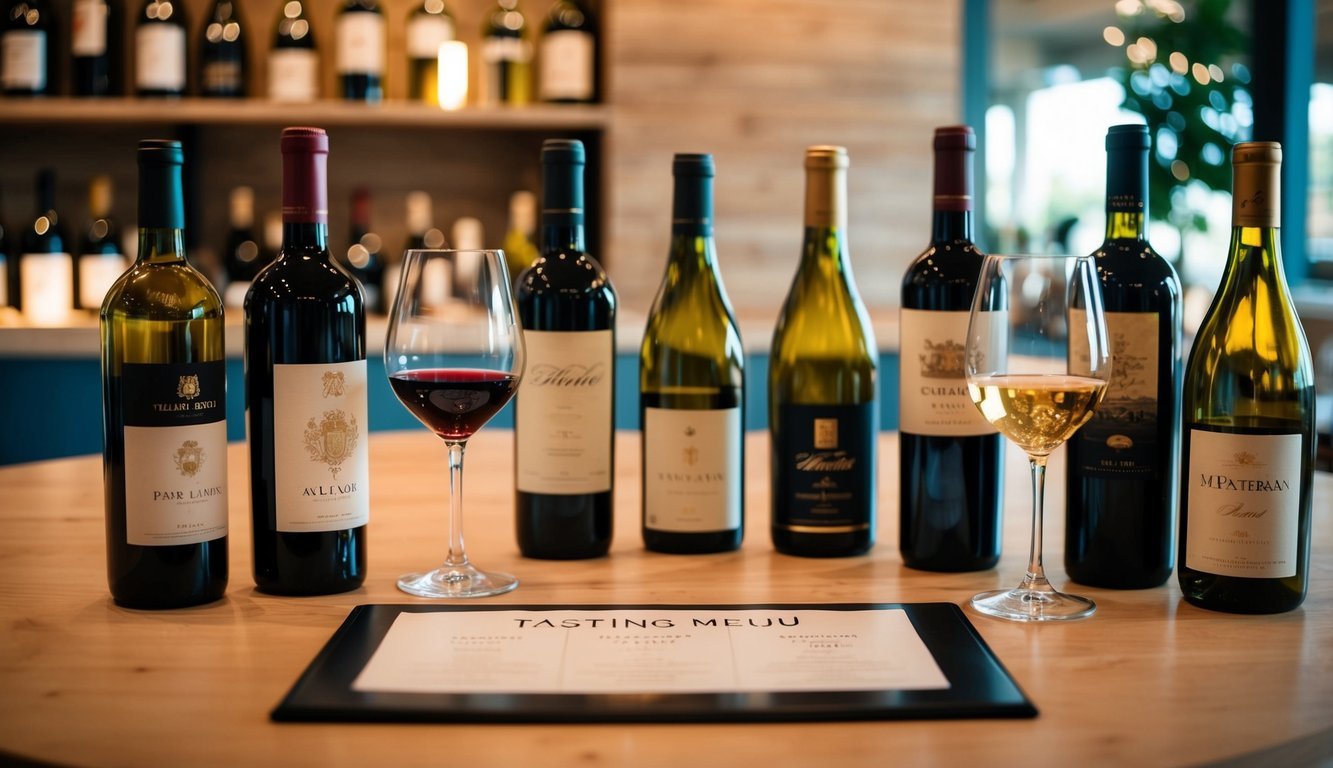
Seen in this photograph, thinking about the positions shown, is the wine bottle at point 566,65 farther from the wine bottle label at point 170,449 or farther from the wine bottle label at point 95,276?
the wine bottle label at point 170,449

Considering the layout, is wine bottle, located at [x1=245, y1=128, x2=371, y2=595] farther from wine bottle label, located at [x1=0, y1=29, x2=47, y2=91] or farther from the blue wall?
wine bottle label, located at [x1=0, y1=29, x2=47, y2=91]

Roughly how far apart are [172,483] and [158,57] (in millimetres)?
1943

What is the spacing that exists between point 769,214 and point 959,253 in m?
1.83

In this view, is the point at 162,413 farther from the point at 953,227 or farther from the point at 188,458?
the point at 953,227

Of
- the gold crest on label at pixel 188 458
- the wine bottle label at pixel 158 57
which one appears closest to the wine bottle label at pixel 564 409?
the gold crest on label at pixel 188 458

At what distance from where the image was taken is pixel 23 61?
8.14 ft

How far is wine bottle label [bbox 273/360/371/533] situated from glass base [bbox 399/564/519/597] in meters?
0.08

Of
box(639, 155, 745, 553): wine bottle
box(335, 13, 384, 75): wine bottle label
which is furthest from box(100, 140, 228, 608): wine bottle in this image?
box(335, 13, 384, 75): wine bottle label

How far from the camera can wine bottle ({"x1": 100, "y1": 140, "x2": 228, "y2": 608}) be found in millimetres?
798

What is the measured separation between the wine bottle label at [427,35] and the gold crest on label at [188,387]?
1929 millimetres

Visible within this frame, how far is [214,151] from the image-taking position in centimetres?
274

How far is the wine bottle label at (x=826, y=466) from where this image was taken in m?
0.99

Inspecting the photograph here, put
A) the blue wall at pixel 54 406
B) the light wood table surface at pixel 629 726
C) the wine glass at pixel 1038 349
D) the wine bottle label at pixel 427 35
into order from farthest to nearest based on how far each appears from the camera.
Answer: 1. the wine bottle label at pixel 427 35
2. the blue wall at pixel 54 406
3. the wine glass at pixel 1038 349
4. the light wood table surface at pixel 629 726

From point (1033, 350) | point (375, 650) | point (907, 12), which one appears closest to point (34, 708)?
point (375, 650)
